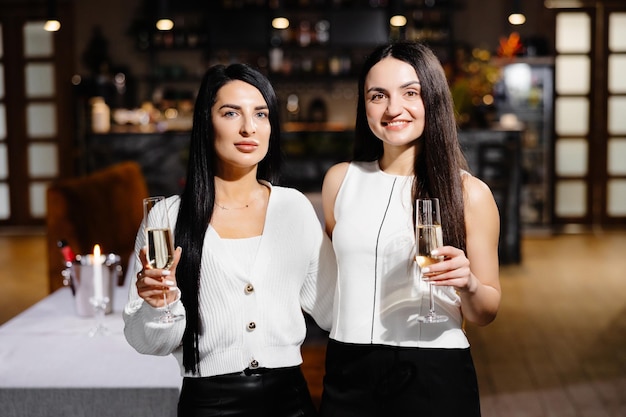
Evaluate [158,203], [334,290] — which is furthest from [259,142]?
[334,290]

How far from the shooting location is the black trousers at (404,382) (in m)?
1.92

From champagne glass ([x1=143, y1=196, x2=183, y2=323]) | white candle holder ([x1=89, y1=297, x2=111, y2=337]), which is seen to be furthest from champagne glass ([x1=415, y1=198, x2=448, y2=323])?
white candle holder ([x1=89, y1=297, x2=111, y2=337])

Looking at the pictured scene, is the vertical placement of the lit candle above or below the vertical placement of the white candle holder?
above

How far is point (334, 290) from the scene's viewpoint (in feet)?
6.63

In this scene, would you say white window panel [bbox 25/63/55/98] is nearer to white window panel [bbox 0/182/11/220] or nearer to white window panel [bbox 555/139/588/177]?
white window panel [bbox 0/182/11/220]

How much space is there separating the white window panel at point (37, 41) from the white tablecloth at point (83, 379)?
8535 millimetres

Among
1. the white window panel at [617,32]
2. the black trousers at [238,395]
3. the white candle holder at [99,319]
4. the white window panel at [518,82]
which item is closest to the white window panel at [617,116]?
the white window panel at [617,32]

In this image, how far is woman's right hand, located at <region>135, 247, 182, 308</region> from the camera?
5.46 feet

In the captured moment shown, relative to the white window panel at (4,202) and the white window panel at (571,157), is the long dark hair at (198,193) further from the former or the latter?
the white window panel at (4,202)

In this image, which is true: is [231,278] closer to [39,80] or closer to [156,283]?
[156,283]

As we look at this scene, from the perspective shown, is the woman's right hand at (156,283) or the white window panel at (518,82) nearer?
the woman's right hand at (156,283)

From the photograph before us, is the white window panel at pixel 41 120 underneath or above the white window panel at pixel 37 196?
above

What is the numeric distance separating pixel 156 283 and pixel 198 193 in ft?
0.96

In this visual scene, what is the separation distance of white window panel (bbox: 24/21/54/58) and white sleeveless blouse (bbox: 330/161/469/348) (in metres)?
9.30
